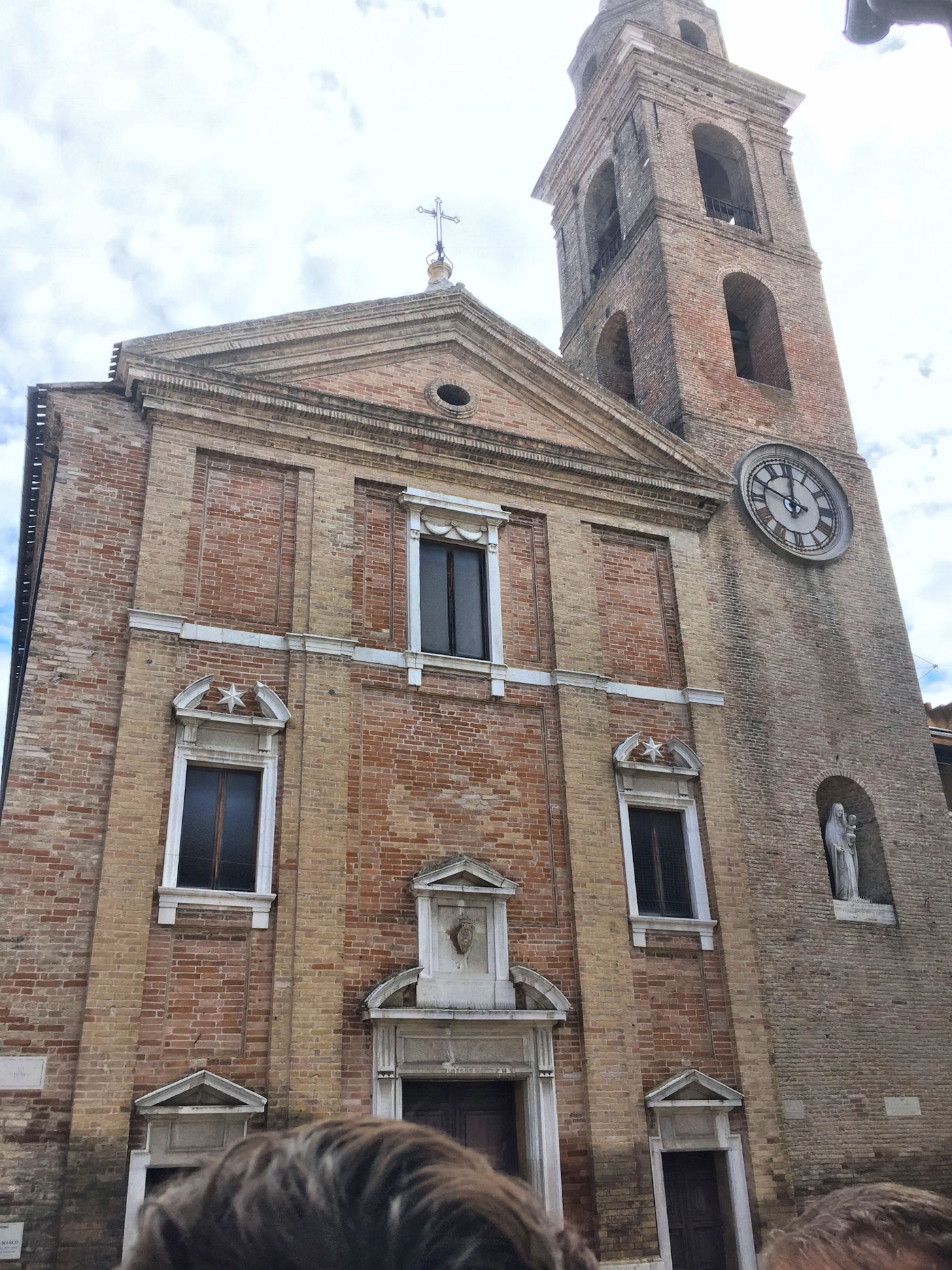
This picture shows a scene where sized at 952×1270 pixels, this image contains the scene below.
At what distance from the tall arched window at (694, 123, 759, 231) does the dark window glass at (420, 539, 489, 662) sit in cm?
940

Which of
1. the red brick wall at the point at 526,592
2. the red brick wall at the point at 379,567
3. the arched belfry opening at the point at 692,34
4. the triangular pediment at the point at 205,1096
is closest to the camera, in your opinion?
the triangular pediment at the point at 205,1096

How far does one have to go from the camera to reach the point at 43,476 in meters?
13.6

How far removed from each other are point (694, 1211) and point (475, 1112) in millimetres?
2645

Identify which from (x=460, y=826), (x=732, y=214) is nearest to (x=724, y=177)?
(x=732, y=214)

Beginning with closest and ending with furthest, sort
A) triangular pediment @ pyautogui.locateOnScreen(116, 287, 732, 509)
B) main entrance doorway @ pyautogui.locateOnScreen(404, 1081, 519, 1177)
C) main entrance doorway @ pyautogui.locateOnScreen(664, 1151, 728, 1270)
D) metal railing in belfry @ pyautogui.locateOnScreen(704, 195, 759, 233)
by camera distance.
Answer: main entrance doorway @ pyautogui.locateOnScreen(404, 1081, 519, 1177), main entrance doorway @ pyautogui.locateOnScreen(664, 1151, 728, 1270), triangular pediment @ pyautogui.locateOnScreen(116, 287, 732, 509), metal railing in belfry @ pyautogui.locateOnScreen(704, 195, 759, 233)

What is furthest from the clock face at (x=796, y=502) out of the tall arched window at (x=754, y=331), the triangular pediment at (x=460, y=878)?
the triangular pediment at (x=460, y=878)

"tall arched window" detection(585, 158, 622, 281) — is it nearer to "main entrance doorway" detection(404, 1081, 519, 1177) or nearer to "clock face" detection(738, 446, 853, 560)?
"clock face" detection(738, 446, 853, 560)

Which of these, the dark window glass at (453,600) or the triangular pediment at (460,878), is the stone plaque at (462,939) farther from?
the dark window glass at (453,600)

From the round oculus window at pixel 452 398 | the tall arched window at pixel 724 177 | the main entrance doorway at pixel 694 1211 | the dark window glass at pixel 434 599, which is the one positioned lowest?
the main entrance doorway at pixel 694 1211

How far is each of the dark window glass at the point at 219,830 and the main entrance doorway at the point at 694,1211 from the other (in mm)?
5479

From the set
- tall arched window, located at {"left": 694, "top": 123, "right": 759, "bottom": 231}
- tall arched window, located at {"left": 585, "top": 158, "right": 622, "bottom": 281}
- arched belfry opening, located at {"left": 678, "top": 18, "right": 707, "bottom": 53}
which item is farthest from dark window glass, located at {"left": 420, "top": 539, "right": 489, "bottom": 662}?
arched belfry opening, located at {"left": 678, "top": 18, "right": 707, "bottom": 53}

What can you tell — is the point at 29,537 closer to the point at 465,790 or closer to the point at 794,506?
the point at 465,790

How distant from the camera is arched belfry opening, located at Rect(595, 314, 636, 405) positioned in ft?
63.2

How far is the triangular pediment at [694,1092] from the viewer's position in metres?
11.2
